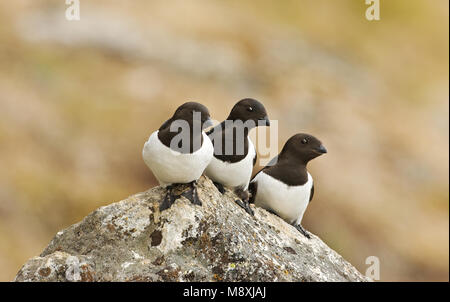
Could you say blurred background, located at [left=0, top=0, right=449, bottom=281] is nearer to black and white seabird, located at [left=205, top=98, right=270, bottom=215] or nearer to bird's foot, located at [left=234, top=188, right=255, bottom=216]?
bird's foot, located at [left=234, top=188, right=255, bottom=216]

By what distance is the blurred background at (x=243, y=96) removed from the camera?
51.4 ft

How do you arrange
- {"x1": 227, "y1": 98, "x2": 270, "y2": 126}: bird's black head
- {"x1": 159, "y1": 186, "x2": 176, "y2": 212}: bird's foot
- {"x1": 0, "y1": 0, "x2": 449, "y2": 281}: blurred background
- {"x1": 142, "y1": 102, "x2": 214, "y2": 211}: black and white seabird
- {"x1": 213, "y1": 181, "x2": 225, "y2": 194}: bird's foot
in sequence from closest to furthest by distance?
{"x1": 142, "y1": 102, "x2": 214, "y2": 211}: black and white seabird → {"x1": 159, "y1": 186, "x2": 176, "y2": 212}: bird's foot → {"x1": 227, "y1": 98, "x2": 270, "y2": 126}: bird's black head → {"x1": 213, "y1": 181, "x2": 225, "y2": 194}: bird's foot → {"x1": 0, "y1": 0, "x2": 449, "y2": 281}: blurred background

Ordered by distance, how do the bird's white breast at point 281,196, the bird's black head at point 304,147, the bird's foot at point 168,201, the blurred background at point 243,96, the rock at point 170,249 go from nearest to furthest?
the rock at point 170,249
the bird's foot at point 168,201
the bird's black head at point 304,147
the bird's white breast at point 281,196
the blurred background at point 243,96

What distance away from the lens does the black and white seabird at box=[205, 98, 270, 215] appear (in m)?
7.22

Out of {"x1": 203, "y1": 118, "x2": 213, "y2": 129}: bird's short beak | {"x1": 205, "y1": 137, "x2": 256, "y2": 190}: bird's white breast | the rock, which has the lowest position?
the rock

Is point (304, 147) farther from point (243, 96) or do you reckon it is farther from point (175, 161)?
point (243, 96)

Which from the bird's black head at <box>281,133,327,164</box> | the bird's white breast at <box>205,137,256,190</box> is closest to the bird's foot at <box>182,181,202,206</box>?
the bird's white breast at <box>205,137,256,190</box>

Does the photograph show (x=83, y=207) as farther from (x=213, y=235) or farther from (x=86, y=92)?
(x=213, y=235)

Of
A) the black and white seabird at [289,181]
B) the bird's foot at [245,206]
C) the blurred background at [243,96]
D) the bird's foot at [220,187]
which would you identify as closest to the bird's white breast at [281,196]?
the black and white seabird at [289,181]

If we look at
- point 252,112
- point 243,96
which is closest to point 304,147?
point 252,112

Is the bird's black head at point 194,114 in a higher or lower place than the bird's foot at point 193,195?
higher

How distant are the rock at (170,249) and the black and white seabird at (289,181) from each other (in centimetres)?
78

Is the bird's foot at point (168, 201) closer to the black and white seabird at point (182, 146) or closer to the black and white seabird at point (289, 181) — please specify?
the black and white seabird at point (182, 146)

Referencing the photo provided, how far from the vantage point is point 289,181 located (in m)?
7.66
